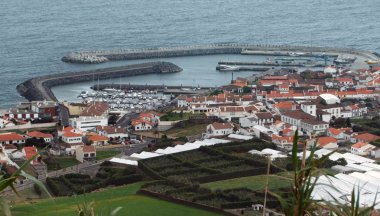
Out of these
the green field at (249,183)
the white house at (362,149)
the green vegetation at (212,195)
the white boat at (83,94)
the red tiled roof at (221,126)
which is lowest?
the white boat at (83,94)

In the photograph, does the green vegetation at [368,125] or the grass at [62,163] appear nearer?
the grass at [62,163]

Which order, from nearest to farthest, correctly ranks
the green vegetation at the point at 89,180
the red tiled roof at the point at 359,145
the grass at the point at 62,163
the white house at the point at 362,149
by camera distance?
the green vegetation at the point at 89,180, the grass at the point at 62,163, the white house at the point at 362,149, the red tiled roof at the point at 359,145

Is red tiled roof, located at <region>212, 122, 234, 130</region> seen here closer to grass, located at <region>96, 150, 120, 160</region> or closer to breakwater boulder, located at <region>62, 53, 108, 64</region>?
grass, located at <region>96, 150, 120, 160</region>

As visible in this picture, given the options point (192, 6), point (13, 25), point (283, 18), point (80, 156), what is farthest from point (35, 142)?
point (192, 6)

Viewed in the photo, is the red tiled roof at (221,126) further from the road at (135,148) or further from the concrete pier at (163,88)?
the concrete pier at (163,88)

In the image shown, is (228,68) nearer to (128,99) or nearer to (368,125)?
(128,99)

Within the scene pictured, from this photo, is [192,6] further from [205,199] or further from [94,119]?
[205,199]

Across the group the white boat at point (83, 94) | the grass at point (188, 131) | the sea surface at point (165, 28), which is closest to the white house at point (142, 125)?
the grass at point (188, 131)
